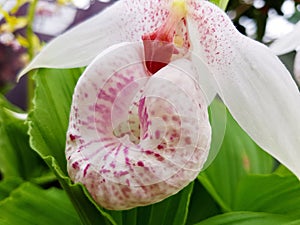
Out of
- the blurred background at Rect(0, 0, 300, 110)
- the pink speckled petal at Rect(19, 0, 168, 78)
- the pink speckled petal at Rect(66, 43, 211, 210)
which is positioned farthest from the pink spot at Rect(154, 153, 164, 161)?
the blurred background at Rect(0, 0, 300, 110)

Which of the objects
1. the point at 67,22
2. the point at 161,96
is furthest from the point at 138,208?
the point at 67,22

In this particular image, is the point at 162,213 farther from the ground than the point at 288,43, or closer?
closer

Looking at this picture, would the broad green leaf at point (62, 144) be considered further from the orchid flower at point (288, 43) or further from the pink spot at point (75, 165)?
the orchid flower at point (288, 43)

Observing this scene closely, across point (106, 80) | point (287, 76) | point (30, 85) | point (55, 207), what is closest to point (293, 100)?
point (287, 76)

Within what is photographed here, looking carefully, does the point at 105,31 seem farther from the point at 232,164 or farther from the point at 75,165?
the point at 232,164

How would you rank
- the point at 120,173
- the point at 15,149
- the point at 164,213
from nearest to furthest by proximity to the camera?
the point at 120,173 < the point at 164,213 < the point at 15,149

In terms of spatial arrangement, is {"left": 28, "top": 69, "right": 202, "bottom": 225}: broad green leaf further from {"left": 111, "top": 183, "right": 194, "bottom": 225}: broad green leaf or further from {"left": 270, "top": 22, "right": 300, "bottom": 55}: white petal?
{"left": 270, "top": 22, "right": 300, "bottom": 55}: white petal
